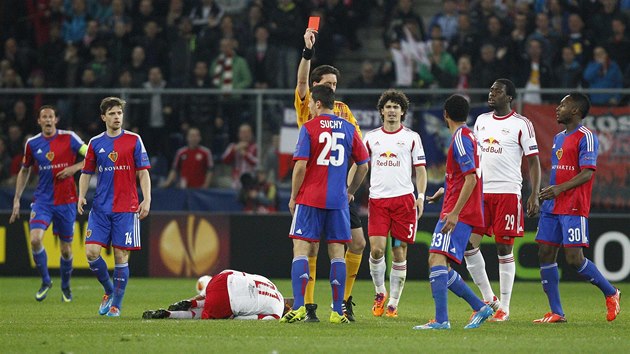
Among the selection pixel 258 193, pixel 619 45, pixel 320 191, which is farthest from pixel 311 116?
pixel 619 45

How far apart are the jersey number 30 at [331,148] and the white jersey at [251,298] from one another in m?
1.61

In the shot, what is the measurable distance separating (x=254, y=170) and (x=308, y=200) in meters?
8.80

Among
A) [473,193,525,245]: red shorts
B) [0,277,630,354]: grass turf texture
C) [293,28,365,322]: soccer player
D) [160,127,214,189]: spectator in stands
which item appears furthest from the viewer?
[160,127,214,189]: spectator in stands

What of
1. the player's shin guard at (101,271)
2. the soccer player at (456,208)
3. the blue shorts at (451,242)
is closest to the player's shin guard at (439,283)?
the soccer player at (456,208)

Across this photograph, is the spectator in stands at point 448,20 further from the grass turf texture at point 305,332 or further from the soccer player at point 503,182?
the soccer player at point 503,182

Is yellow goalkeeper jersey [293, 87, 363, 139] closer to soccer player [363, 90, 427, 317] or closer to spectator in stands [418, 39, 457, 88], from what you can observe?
soccer player [363, 90, 427, 317]

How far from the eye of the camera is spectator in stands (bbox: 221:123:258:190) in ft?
65.0

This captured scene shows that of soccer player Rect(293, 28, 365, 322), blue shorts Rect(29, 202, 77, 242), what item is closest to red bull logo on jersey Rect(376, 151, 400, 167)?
soccer player Rect(293, 28, 365, 322)

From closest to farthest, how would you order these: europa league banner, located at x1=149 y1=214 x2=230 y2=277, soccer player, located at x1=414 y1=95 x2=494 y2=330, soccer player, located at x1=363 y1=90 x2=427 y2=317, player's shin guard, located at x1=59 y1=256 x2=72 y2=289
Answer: soccer player, located at x1=414 y1=95 x2=494 y2=330, soccer player, located at x1=363 y1=90 x2=427 y2=317, player's shin guard, located at x1=59 y1=256 x2=72 y2=289, europa league banner, located at x1=149 y1=214 x2=230 y2=277

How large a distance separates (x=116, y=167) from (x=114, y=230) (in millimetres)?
680

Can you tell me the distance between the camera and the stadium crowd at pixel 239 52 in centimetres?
2014

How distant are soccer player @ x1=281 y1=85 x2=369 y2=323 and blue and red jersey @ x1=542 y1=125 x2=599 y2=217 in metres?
2.25

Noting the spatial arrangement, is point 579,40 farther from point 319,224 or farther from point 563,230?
point 319,224

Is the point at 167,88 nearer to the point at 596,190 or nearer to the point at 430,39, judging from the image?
the point at 430,39
